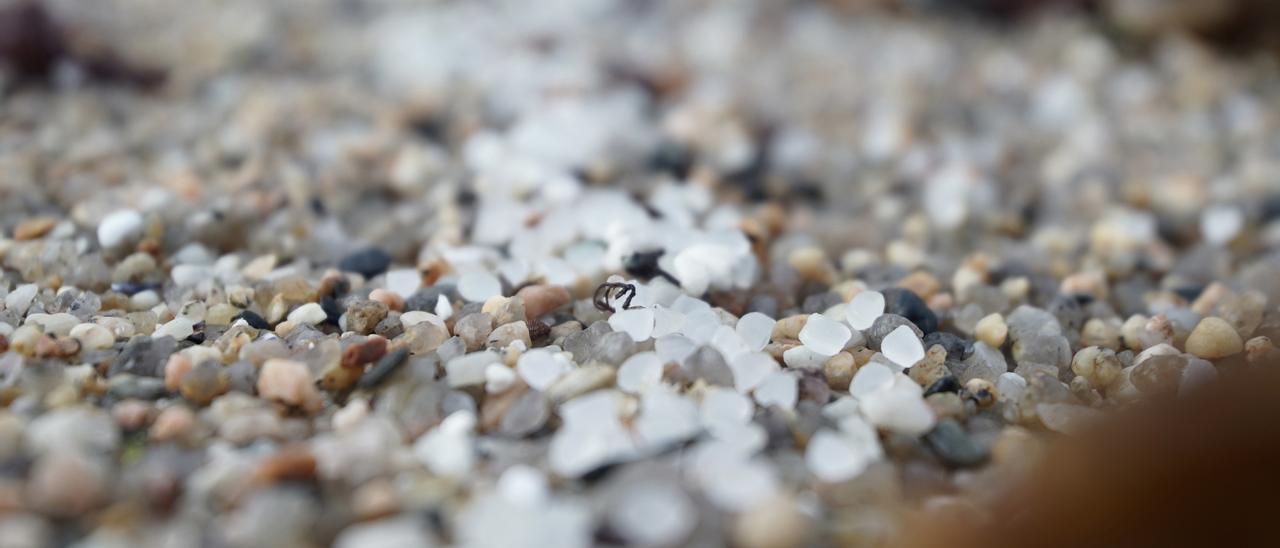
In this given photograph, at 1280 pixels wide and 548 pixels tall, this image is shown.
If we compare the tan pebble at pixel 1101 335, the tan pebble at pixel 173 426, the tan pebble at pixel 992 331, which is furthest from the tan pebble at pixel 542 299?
the tan pebble at pixel 1101 335

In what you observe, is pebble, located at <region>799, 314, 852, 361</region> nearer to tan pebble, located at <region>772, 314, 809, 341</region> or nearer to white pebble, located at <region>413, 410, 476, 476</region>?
tan pebble, located at <region>772, 314, 809, 341</region>

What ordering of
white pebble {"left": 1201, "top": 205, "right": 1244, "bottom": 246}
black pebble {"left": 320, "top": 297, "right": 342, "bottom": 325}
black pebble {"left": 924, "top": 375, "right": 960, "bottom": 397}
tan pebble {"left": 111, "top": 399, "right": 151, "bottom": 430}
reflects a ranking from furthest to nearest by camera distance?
white pebble {"left": 1201, "top": 205, "right": 1244, "bottom": 246}
black pebble {"left": 320, "top": 297, "right": 342, "bottom": 325}
black pebble {"left": 924, "top": 375, "right": 960, "bottom": 397}
tan pebble {"left": 111, "top": 399, "right": 151, "bottom": 430}

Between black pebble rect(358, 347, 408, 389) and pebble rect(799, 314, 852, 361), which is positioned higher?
pebble rect(799, 314, 852, 361)

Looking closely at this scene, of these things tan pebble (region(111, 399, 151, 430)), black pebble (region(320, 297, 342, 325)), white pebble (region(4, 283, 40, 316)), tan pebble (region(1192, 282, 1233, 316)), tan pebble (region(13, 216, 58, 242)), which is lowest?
tan pebble (region(13, 216, 58, 242))

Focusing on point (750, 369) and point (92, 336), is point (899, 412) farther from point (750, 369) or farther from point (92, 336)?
point (92, 336)

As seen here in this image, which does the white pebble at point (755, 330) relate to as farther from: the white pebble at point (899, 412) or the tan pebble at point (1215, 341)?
the tan pebble at point (1215, 341)

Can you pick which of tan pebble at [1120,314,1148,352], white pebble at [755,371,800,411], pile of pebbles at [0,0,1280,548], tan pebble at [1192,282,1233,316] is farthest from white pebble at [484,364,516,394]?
tan pebble at [1192,282,1233,316]
